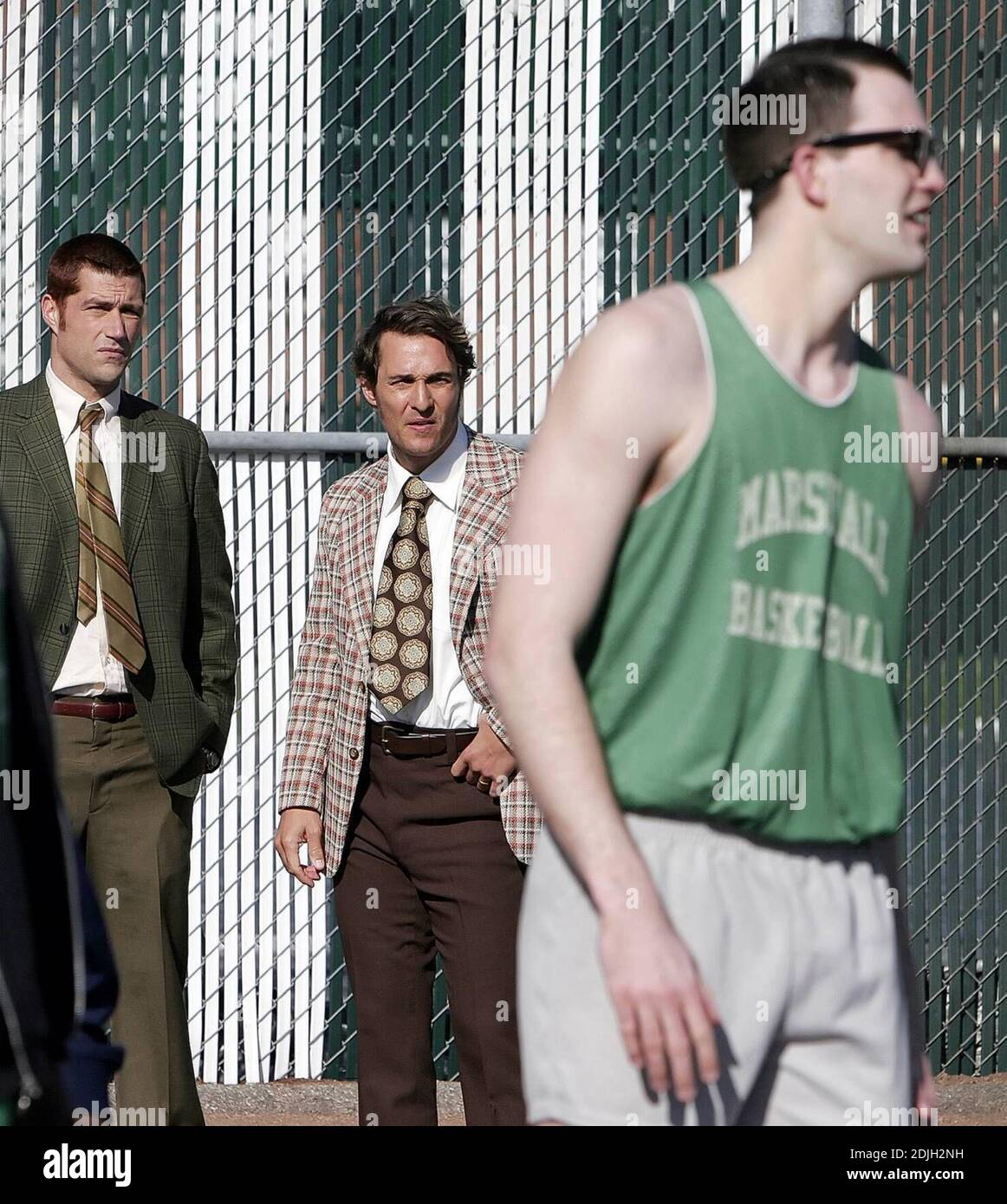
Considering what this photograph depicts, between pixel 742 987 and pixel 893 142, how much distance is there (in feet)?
3.58

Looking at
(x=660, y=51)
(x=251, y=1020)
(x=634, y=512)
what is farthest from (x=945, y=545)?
(x=634, y=512)

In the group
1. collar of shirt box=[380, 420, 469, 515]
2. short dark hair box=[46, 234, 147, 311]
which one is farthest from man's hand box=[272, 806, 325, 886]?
short dark hair box=[46, 234, 147, 311]

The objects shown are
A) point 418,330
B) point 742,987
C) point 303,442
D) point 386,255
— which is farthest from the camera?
point 386,255

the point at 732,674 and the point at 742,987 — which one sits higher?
the point at 732,674

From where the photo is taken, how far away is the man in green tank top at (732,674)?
209 centimetres

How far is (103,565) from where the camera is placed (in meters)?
4.54

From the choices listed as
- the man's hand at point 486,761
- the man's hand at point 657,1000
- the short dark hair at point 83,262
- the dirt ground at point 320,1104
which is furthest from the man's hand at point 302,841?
→ the man's hand at point 657,1000

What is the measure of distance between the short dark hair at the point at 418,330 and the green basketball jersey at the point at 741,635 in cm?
232

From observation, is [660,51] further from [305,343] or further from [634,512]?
[634,512]

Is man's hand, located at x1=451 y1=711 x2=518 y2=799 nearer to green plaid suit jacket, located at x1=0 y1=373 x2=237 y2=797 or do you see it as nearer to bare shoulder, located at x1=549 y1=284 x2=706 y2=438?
green plaid suit jacket, located at x1=0 y1=373 x2=237 y2=797

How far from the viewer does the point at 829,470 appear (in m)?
2.27

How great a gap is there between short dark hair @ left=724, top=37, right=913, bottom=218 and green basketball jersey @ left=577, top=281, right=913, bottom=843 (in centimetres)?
19

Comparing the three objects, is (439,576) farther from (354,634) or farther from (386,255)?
(386,255)

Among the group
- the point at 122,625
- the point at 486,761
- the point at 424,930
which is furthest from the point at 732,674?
the point at 122,625
